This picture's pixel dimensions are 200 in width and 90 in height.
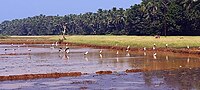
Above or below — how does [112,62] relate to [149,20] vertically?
below

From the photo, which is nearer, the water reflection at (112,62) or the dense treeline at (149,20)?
the water reflection at (112,62)

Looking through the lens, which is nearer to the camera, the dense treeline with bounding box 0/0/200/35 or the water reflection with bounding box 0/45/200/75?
the water reflection with bounding box 0/45/200/75

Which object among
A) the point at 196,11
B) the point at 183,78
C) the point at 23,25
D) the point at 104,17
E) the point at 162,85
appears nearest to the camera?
the point at 162,85

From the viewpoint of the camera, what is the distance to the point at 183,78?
78.8ft

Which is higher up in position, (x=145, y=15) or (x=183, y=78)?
(x=145, y=15)

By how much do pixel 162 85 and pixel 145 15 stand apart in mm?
77135

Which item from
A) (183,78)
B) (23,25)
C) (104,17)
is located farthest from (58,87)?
(23,25)

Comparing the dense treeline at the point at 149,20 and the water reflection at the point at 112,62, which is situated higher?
the dense treeline at the point at 149,20

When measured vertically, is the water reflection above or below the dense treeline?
below

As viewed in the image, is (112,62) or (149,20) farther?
(149,20)

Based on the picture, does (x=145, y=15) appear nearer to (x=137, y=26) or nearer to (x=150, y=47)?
(x=137, y=26)

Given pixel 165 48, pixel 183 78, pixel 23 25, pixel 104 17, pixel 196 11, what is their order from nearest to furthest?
pixel 183 78 < pixel 165 48 < pixel 196 11 < pixel 104 17 < pixel 23 25

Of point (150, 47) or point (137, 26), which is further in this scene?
point (137, 26)

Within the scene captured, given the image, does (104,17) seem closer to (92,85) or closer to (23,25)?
(23,25)
